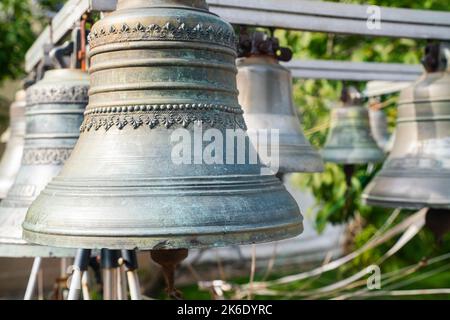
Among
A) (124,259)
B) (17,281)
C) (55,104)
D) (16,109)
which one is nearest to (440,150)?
(124,259)

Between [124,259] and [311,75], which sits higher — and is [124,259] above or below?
below

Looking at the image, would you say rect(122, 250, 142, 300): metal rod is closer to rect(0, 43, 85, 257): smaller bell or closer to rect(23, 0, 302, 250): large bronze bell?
rect(0, 43, 85, 257): smaller bell

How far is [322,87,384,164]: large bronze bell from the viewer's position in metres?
3.25

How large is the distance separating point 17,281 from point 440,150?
14.2ft

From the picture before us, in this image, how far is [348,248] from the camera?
18.8 feet

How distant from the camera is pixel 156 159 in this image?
4.04 feet

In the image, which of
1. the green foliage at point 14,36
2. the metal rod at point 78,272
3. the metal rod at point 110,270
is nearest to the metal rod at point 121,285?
the metal rod at point 110,270

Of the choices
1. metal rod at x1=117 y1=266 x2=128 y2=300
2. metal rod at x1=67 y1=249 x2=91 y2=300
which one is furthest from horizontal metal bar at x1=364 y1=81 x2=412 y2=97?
metal rod at x1=67 y1=249 x2=91 y2=300

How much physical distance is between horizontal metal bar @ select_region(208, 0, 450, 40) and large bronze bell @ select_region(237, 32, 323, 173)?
0.11 meters

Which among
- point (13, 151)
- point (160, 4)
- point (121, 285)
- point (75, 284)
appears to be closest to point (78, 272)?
point (75, 284)
